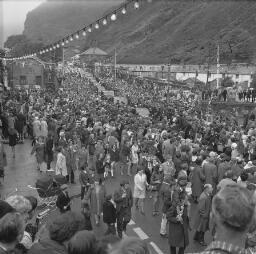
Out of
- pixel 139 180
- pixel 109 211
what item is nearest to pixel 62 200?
pixel 109 211

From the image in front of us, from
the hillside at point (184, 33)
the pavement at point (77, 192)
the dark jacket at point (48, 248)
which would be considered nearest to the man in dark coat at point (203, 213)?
the pavement at point (77, 192)

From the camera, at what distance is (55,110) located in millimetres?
23375

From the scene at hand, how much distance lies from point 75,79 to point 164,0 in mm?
113538

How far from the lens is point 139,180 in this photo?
Answer: 34.4ft

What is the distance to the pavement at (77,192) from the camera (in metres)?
9.02

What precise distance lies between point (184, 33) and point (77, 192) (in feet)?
345

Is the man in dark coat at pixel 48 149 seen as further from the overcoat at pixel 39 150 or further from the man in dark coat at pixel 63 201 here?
the man in dark coat at pixel 63 201

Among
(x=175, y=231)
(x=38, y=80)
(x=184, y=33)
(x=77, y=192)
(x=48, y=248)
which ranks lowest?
(x=77, y=192)

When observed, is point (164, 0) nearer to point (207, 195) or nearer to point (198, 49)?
point (198, 49)

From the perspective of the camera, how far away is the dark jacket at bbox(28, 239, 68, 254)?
3924 mm

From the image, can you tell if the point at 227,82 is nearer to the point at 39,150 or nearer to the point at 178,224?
the point at 39,150

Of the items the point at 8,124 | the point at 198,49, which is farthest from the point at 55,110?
the point at 198,49

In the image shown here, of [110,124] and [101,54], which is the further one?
[101,54]

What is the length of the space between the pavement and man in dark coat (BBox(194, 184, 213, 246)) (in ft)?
0.81
